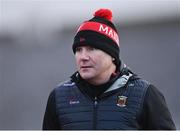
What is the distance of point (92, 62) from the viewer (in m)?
4.46

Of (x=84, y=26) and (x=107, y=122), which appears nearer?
(x=107, y=122)

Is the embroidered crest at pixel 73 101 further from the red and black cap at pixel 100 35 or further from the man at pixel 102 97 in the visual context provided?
the red and black cap at pixel 100 35

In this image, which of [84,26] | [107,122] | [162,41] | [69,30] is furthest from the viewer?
[69,30]

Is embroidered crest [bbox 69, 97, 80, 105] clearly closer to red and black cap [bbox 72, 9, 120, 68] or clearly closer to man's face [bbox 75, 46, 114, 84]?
man's face [bbox 75, 46, 114, 84]

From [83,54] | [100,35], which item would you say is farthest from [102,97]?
[100,35]

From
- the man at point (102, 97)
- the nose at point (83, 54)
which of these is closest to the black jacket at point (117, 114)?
the man at point (102, 97)

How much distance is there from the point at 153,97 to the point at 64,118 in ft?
1.79

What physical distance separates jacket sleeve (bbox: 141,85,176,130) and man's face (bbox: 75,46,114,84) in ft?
1.01

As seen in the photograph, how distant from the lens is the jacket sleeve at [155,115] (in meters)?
4.41

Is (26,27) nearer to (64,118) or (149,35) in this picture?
(149,35)

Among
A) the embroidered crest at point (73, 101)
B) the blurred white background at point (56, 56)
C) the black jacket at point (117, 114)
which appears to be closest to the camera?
the black jacket at point (117, 114)

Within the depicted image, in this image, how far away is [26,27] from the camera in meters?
13.7

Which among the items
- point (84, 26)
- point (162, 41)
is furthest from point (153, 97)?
point (162, 41)

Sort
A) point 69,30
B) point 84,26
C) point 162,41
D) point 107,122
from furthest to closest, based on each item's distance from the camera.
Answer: point 69,30, point 162,41, point 84,26, point 107,122
